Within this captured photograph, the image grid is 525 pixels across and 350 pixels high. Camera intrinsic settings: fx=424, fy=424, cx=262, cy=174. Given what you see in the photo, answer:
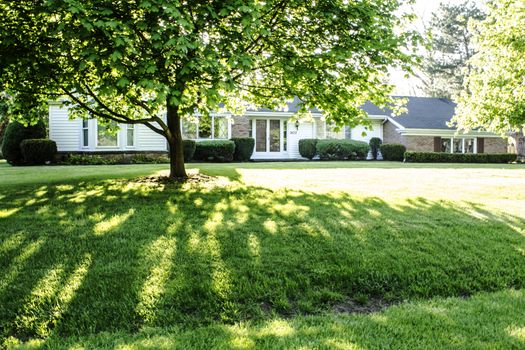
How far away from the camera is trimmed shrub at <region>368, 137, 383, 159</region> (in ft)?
91.2

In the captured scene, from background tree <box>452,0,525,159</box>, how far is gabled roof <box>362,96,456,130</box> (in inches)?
507

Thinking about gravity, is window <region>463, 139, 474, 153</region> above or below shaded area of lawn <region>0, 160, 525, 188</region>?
above

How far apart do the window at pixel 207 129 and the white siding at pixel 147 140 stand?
1678 millimetres

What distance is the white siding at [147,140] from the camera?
23797mm

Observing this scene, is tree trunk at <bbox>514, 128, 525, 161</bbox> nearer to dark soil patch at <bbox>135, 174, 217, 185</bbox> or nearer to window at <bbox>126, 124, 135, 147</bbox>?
window at <bbox>126, 124, 135, 147</bbox>

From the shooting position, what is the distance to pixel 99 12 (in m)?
5.62

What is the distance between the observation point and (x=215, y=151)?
23.0 meters

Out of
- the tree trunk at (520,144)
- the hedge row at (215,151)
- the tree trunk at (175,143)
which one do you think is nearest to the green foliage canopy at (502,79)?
the tree trunk at (175,143)

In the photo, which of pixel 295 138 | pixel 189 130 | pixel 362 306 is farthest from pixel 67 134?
pixel 362 306

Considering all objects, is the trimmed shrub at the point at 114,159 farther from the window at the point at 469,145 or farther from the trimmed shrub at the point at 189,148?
the window at the point at 469,145

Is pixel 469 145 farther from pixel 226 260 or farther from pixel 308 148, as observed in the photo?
pixel 226 260

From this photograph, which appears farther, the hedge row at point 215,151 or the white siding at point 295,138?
the white siding at point 295,138

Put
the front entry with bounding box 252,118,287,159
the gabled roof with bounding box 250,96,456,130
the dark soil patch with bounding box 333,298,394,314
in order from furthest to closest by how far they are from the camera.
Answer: the gabled roof with bounding box 250,96,456,130 < the front entry with bounding box 252,118,287,159 < the dark soil patch with bounding box 333,298,394,314

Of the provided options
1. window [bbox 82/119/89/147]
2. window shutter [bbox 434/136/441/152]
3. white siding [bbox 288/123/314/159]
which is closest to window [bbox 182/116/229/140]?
white siding [bbox 288/123/314/159]
